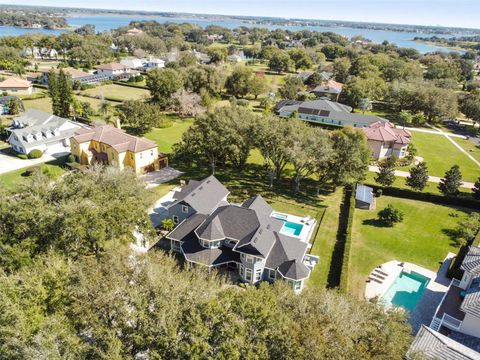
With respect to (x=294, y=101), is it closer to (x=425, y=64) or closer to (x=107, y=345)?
(x=107, y=345)

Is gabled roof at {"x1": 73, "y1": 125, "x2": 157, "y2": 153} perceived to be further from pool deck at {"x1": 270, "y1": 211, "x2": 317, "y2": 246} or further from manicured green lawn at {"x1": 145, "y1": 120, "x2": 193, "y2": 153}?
pool deck at {"x1": 270, "y1": 211, "x2": 317, "y2": 246}

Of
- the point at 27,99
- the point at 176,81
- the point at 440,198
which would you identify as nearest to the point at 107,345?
the point at 440,198

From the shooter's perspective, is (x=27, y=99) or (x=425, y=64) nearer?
(x=27, y=99)

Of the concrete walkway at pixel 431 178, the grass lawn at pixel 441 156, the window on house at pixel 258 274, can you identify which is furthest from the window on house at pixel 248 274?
the grass lawn at pixel 441 156

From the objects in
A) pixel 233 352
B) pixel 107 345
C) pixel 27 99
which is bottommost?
pixel 27 99

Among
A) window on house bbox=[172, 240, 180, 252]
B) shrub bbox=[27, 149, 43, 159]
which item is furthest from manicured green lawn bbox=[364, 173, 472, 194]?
shrub bbox=[27, 149, 43, 159]

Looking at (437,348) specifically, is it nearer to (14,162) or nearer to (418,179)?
(418,179)

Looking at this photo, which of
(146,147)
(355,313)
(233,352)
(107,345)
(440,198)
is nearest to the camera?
(233,352)
